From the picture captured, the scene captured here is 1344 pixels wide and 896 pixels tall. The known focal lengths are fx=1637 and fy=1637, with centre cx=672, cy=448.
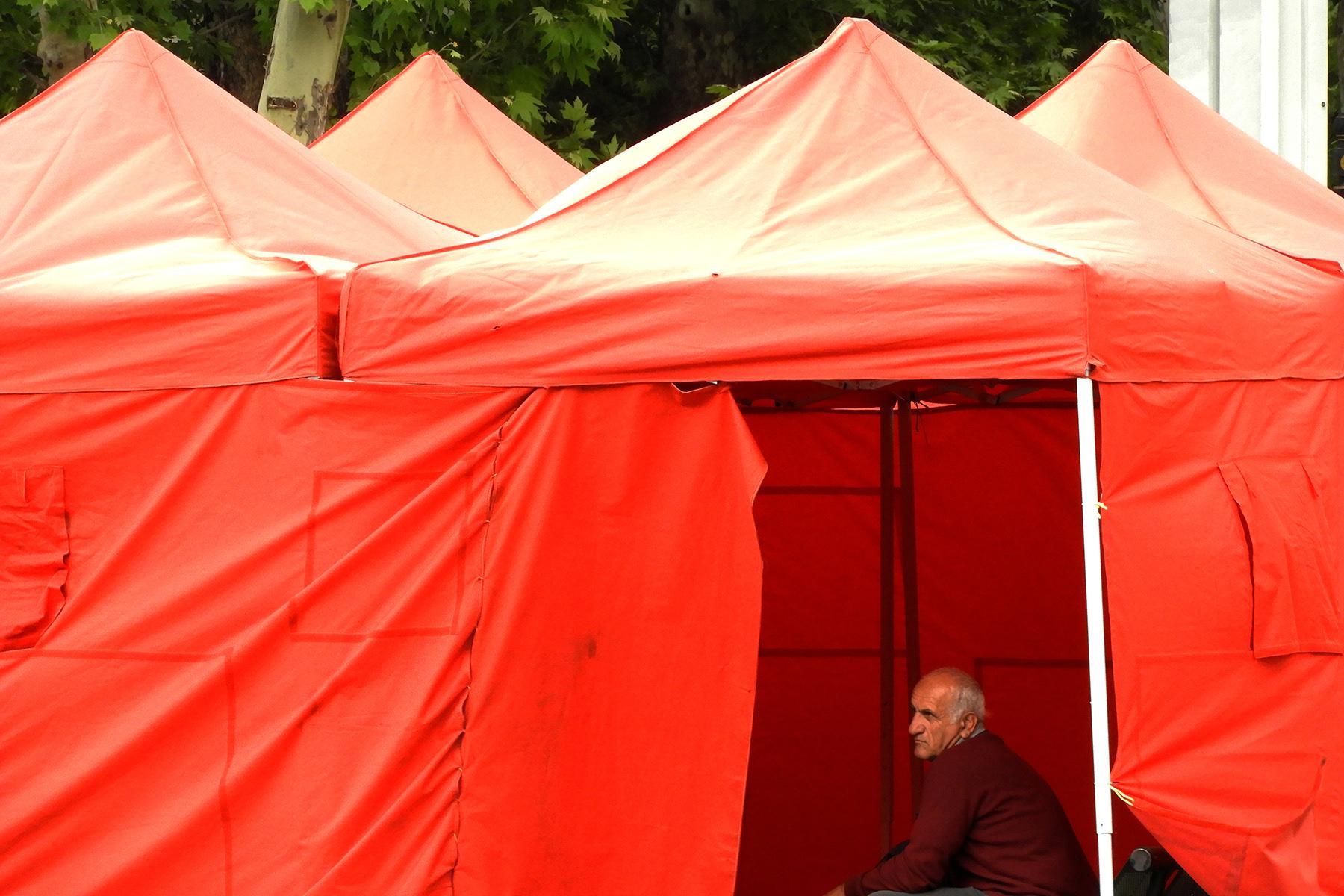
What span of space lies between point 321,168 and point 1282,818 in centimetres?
413

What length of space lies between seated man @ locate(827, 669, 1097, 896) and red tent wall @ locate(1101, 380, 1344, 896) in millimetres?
419

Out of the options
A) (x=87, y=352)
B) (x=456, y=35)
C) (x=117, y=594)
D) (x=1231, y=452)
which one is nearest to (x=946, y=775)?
(x=1231, y=452)

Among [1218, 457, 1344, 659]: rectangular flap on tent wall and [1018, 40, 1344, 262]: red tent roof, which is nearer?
[1218, 457, 1344, 659]: rectangular flap on tent wall

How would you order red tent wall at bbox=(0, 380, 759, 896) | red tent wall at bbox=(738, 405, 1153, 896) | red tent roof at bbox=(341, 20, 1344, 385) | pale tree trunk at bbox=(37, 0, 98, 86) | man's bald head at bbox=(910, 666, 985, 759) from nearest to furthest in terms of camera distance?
red tent roof at bbox=(341, 20, 1344, 385) → red tent wall at bbox=(0, 380, 759, 896) → man's bald head at bbox=(910, 666, 985, 759) → red tent wall at bbox=(738, 405, 1153, 896) → pale tree trunk at bbox=(37, 0, 98, 86)

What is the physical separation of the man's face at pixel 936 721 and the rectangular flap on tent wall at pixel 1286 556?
0.89m

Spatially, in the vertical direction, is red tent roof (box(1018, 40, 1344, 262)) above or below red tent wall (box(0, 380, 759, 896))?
above

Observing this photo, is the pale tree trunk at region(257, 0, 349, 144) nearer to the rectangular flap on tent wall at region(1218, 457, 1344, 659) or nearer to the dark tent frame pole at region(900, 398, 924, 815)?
Result: the dark tent frame pole at region(900, 398, 924, 815)

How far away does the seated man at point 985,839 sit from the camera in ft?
15.2

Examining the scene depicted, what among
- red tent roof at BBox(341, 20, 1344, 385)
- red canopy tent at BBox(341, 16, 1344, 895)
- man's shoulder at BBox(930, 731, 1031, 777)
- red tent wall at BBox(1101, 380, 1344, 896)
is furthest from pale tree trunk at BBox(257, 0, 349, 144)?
red tent wall at BBox(1101, 380, 1344, 896)

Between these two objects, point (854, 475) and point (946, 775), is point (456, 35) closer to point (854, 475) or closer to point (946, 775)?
point (854, 475)

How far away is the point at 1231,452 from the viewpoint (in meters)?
4.64

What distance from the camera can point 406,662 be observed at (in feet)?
14.8

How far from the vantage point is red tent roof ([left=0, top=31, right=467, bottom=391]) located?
464cm

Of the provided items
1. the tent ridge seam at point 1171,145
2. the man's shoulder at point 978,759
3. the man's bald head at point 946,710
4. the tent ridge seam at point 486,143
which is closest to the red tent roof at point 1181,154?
the tent ridge seam at point 1171,145
